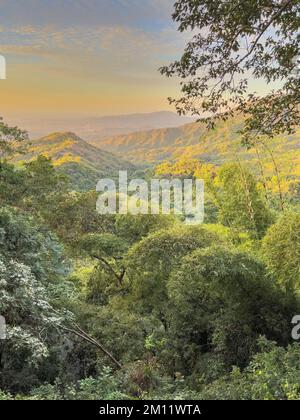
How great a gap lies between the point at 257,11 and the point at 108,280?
10.2 meters

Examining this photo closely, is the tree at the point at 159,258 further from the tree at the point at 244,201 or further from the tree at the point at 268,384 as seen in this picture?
the tree at the point at 268,384

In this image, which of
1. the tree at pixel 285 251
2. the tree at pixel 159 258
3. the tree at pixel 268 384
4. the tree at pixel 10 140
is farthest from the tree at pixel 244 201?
the tree at pixel 10 140

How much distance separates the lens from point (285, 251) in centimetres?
759

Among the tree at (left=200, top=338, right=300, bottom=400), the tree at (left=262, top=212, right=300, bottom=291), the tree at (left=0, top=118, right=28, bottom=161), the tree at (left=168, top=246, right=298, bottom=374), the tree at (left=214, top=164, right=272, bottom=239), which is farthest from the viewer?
the tree at (left=0, top=118, right=28, bottom=161)

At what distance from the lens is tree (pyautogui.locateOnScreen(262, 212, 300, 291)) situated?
293 inches

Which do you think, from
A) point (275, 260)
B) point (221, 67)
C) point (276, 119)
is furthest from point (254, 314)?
point (221, 67)

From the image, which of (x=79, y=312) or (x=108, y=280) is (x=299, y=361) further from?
(x=108, y=280)

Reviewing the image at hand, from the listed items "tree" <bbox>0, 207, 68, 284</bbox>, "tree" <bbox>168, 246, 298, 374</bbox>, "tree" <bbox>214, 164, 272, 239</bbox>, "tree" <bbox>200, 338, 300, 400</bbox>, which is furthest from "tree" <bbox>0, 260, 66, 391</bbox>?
"tree" <bbox>214, 164, 272, 239</bbox>

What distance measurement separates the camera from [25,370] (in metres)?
7.11

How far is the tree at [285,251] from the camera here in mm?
7445

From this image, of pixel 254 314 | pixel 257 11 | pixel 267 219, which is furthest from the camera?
pixel 267 219

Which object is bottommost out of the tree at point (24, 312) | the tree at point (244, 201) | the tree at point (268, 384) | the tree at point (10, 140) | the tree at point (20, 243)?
the tree at point (268, 384)

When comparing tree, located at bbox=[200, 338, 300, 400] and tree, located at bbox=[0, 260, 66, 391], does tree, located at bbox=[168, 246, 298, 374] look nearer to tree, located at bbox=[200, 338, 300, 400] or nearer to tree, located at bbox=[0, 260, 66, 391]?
tree, located at bbox=[200, 338, 300, 400]

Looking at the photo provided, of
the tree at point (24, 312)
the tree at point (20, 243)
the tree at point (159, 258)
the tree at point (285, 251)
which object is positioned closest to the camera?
the tree at point (24, 312)
